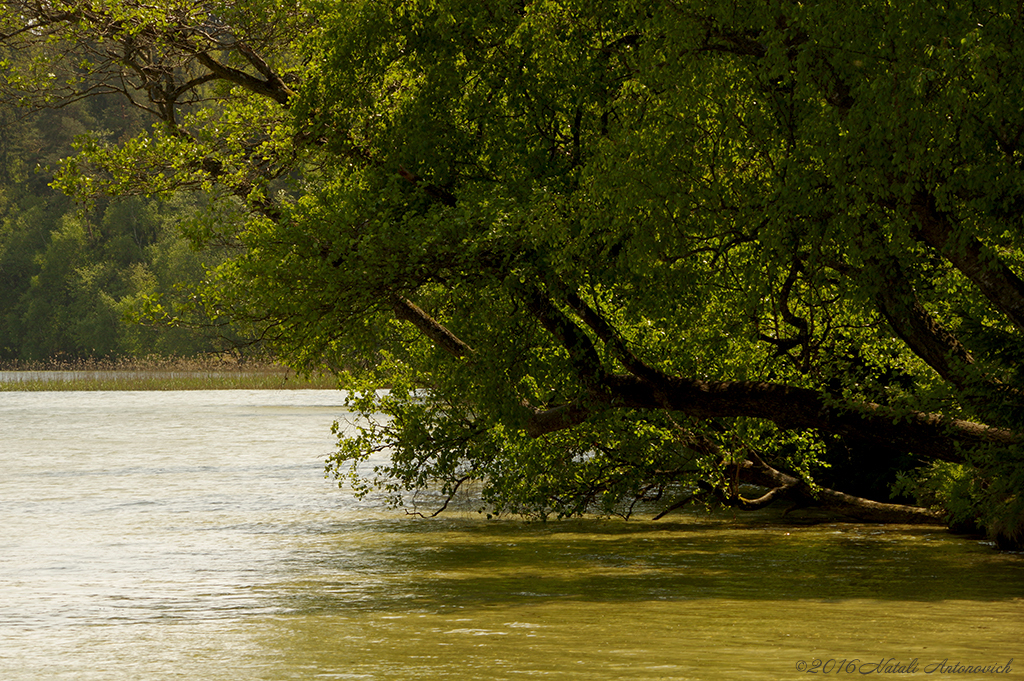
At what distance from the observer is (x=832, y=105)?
11461 mm

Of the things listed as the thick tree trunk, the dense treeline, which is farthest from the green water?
the dense treeline

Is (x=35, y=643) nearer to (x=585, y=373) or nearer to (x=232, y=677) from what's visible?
(x=232, y=677)

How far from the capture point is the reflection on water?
31.4 ft

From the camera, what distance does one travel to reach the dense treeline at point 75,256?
79.9 m

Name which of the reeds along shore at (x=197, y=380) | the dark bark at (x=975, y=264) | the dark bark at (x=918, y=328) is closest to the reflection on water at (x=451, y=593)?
the dark bark at (x=918, y=328)

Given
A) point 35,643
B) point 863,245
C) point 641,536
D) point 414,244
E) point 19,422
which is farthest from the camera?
point 19,422

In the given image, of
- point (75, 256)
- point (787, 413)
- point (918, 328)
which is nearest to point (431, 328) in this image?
point (787, 413)

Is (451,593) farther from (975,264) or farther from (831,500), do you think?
(831,500)

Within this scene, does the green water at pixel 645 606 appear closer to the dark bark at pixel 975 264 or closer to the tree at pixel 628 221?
the tree at pixel 628 221

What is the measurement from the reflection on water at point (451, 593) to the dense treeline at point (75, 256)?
61.6m

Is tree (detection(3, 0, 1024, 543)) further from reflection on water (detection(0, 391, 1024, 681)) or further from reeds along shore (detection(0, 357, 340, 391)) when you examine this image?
reeds along shore (detection(0, 357, 340, 391))

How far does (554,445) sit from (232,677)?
7887mm

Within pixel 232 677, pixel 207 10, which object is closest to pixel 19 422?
pixel 207 10

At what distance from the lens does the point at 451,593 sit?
41.1 feet
